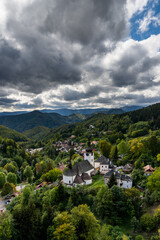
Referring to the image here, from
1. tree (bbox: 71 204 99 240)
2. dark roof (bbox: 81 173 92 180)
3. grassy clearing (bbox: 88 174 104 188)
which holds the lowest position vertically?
grassy clearing (bbox: 88 174 104 188)

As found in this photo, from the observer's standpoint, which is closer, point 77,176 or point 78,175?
point 77,176

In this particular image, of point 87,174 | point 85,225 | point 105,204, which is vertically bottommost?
point 105,204

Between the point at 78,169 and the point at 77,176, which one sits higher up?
the point at 78,169

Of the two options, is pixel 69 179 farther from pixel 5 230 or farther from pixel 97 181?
pixel 5 230

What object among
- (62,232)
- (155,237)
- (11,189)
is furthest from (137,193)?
(11,189)

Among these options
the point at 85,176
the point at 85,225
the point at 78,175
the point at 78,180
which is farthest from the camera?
the point at 85,176

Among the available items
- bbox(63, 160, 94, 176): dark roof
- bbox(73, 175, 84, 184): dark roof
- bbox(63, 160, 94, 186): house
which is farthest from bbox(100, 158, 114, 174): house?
bbox(73, 175, 84, 184): dark roof

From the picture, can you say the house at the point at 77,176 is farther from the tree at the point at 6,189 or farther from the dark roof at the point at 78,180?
the tree at the point at 6,189

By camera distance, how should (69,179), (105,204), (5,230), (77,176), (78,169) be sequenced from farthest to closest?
(78,169) → (69,179) → (77,176) → (105,204) → (5,230)

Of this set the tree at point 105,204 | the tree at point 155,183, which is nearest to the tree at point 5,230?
the tree at point 105,204

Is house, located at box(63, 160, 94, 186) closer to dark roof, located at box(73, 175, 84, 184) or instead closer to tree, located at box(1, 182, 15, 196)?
dark roof, located at box(73, 175, 84, 184)

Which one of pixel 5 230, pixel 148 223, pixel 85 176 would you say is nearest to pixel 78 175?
pixel 85 176
